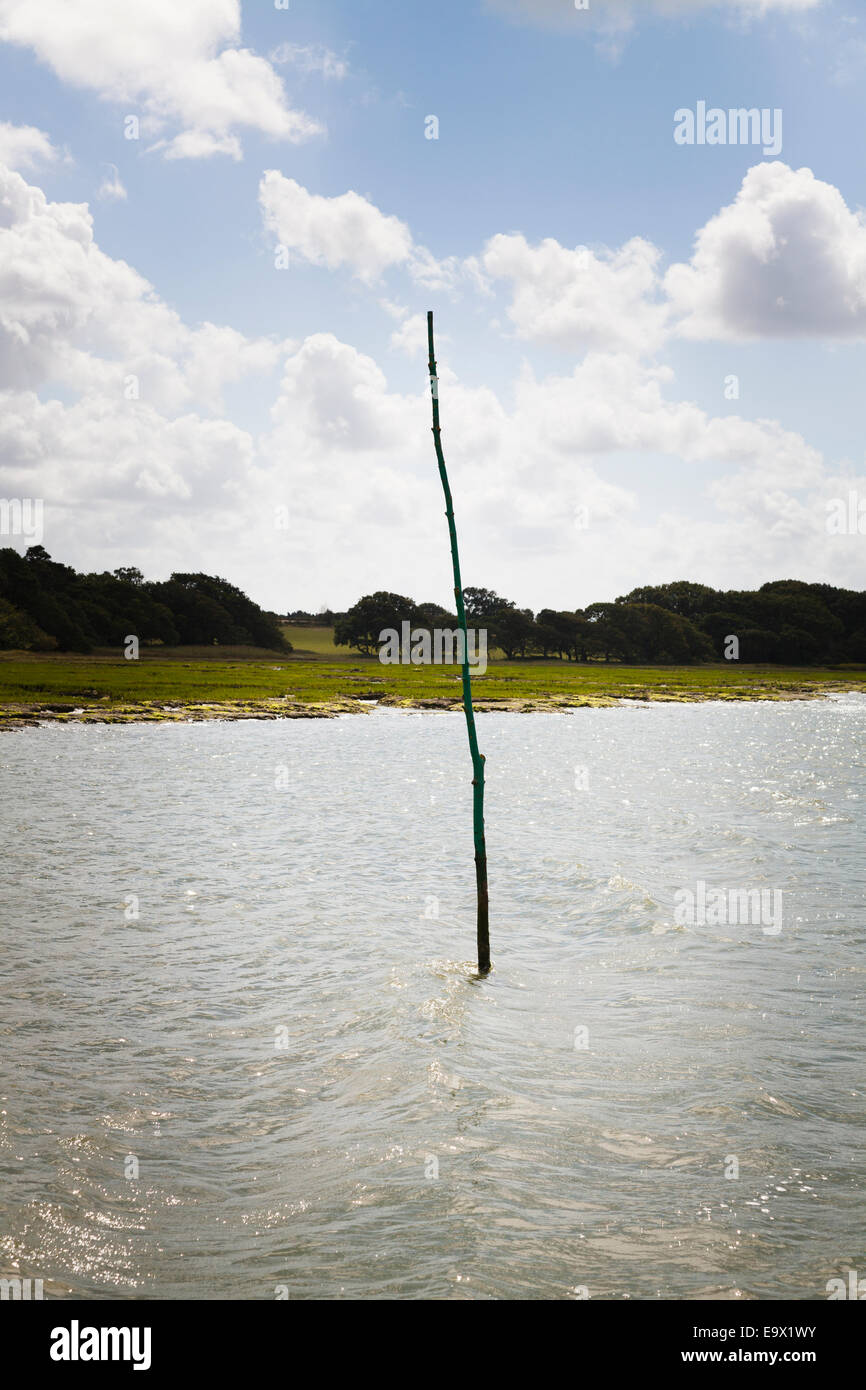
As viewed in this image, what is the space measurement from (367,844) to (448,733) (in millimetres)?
52103

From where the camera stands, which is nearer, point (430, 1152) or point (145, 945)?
point (430, 1152)

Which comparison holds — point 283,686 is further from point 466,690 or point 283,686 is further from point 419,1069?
point 419,1069

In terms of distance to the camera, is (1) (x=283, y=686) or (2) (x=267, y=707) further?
(1) (x=283, y=686)

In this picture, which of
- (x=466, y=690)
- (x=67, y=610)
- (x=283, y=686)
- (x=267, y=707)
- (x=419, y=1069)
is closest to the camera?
(x=419, y=1069)

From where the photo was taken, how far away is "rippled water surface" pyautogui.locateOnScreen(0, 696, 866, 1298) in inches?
305

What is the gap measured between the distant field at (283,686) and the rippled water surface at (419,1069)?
5616cm

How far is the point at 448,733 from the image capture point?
263 ft

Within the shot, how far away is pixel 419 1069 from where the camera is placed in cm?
1174

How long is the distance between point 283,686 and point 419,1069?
105454mm

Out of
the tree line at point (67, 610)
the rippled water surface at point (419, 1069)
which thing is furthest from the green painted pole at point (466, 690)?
the tree line at point (67, 610)

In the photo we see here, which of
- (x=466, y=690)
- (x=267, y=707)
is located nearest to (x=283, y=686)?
(x=267, y=707)

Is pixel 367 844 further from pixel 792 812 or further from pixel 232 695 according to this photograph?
pixel 232 695
